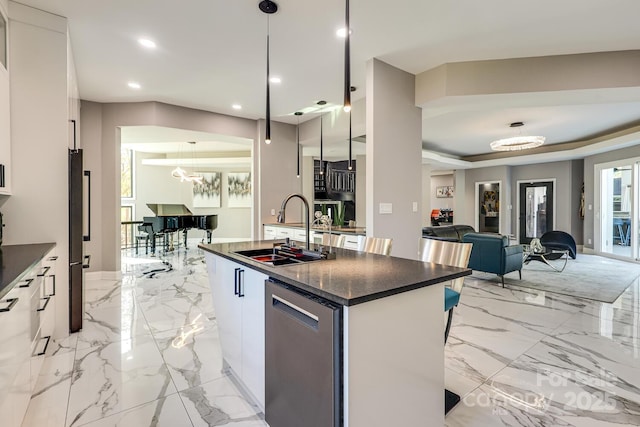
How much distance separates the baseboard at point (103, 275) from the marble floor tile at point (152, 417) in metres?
3.95

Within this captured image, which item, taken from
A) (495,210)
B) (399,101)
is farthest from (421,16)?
(495,210)

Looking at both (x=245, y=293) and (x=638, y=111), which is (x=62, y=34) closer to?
(x=245, y=293)

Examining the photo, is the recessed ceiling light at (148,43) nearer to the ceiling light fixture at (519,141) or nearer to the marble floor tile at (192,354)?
the marble floor tile at (192,354)

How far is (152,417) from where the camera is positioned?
5.88ft

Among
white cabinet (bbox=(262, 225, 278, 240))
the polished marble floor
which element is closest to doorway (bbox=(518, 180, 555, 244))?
the polished marble floor

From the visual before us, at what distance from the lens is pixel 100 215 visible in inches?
205

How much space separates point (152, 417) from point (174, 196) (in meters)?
9.09

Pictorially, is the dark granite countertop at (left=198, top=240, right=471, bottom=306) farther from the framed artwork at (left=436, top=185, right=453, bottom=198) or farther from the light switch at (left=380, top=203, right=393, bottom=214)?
the framed artwork at (left=436, top=185, right=453, bottom=198)

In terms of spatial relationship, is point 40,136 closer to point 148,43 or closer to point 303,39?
point 148,43

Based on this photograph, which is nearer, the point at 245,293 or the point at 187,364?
the point at 245,293

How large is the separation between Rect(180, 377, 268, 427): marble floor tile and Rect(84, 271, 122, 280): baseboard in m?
4.00

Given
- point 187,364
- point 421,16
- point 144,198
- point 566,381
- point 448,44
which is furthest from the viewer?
point 144,198

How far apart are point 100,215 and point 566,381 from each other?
6.35 metres

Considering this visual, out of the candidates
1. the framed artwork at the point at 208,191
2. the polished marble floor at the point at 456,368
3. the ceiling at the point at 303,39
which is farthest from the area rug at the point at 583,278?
the framed artwork at the point at 208,191
